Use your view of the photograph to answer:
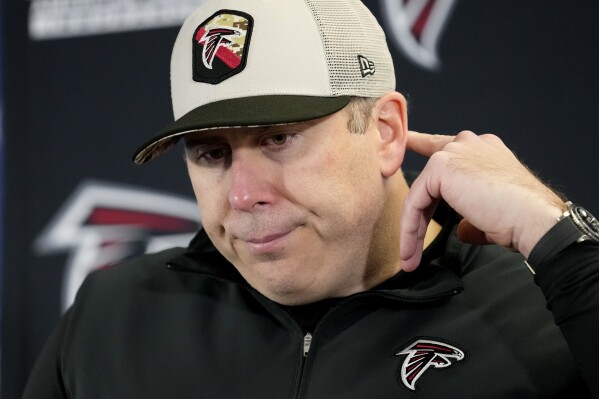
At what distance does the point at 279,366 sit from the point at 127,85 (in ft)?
3.61

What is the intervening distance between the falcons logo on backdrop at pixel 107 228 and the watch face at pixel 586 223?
3.76 feet

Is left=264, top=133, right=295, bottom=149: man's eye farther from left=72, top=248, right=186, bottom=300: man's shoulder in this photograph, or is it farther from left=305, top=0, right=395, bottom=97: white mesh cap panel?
left=72, top=248, right=186, bottom=300: man's shoulder

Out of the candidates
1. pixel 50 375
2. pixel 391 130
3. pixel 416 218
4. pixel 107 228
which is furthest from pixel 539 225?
pixel 107 228

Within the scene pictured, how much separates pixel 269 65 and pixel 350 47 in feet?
0.39

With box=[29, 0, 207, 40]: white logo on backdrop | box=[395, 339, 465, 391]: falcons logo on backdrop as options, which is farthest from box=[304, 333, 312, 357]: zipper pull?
box=[29, 0, 207, 40]: white logo on backdrop

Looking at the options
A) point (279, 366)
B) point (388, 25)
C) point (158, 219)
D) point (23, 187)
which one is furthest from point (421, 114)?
point (23, 187)

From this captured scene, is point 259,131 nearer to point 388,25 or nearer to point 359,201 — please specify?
point 359,201

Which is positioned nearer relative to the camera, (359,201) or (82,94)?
(359,201)

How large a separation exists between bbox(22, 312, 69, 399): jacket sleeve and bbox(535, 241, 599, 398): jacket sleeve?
0.78m

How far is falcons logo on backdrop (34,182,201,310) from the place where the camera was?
2.08 metres

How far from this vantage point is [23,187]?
87.0 inches

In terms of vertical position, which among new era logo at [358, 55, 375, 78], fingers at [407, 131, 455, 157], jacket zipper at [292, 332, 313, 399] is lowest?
jacket zipper at [292, 332, 313, 399]

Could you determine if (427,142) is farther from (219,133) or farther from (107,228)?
(107,228)

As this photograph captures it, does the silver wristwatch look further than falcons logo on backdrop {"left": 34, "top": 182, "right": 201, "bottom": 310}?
No
